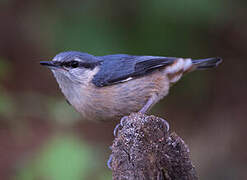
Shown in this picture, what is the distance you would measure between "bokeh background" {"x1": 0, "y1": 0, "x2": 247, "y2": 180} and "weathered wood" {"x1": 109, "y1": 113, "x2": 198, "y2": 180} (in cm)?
191

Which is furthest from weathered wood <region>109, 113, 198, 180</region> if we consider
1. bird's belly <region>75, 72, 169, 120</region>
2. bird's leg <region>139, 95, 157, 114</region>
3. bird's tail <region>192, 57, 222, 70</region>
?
bird's tail <region>192, 57, 222, 70</region>

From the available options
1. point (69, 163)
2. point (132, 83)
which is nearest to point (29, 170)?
point (69, 163)

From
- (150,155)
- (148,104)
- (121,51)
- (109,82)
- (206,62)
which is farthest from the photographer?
(121,51)

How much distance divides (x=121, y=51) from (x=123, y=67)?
131 centimetres

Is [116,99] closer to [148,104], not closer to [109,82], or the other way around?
[109,82]

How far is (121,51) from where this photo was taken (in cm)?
595

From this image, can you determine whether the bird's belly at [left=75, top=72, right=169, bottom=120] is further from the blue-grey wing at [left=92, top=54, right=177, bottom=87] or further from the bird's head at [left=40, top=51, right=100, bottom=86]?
the bird's head at [left=40, top=51, right=100, bottom=86]

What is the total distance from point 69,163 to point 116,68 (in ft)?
3.95

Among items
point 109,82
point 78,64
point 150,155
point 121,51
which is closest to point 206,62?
point 121,51

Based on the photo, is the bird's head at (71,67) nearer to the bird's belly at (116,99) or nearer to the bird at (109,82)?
the bird at (109,82)

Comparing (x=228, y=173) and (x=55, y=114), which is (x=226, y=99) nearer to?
(x=228, y=173)

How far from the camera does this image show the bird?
424 cm

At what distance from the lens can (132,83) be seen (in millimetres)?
4535

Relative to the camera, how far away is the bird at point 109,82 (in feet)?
13.9
